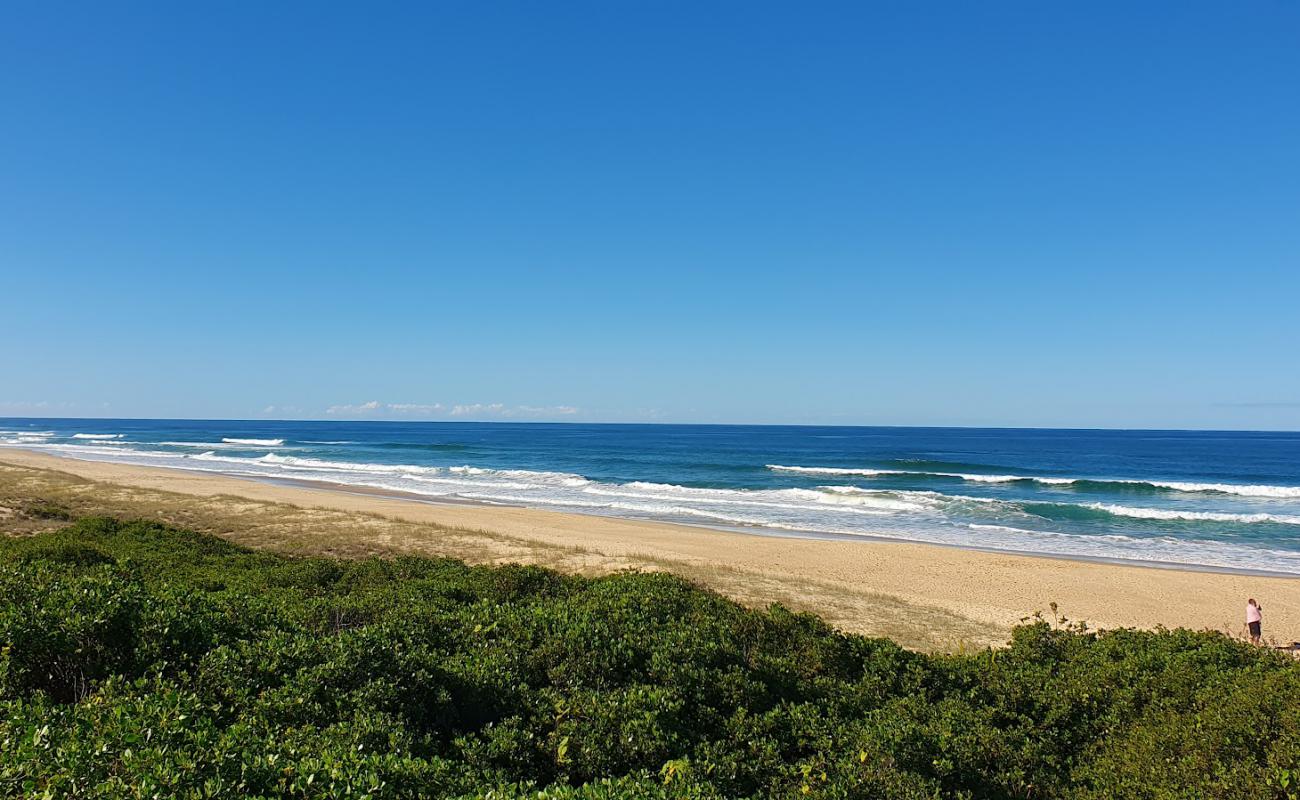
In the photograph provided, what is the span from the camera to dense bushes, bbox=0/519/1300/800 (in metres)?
3.51

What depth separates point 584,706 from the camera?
482 centimetres

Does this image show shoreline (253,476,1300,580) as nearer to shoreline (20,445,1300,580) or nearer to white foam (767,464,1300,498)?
shoreline (20,445,1300,580)

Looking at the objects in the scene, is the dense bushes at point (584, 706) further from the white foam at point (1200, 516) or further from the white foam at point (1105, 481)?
the white foam at point (1105, 481)

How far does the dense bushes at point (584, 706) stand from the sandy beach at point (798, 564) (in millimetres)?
7022

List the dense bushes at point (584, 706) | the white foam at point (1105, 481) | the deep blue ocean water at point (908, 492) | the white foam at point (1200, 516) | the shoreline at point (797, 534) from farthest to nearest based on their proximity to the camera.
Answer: the white foam at point (1105, 481) < the white foam at point (1200, 516) < the deep blue ocean water at point (908, 492) < the shoreline at point (797, 534) < the dense bushes at point (584, 706)

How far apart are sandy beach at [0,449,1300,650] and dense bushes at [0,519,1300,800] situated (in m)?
7.02

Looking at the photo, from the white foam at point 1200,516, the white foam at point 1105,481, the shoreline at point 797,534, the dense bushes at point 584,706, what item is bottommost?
the shoreline at point 797,534

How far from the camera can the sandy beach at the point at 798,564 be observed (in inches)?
601

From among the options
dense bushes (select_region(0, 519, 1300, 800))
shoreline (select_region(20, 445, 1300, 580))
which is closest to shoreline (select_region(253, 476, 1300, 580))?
shoreline (select_region(20, 445, 1300, 580))

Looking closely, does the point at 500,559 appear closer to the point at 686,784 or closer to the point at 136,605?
the point at 136,605

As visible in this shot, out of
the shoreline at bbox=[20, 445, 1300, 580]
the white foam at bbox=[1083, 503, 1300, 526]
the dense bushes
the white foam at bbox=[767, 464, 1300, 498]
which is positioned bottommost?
the shoreline at bbox=[20, 445, 1300, 580]

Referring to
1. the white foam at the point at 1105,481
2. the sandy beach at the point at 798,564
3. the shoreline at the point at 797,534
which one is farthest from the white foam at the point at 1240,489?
the sandy beach at the point at 798,564

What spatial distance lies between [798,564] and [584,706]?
1674cm

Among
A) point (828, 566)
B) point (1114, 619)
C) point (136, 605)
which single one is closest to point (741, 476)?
point (828, 566)
